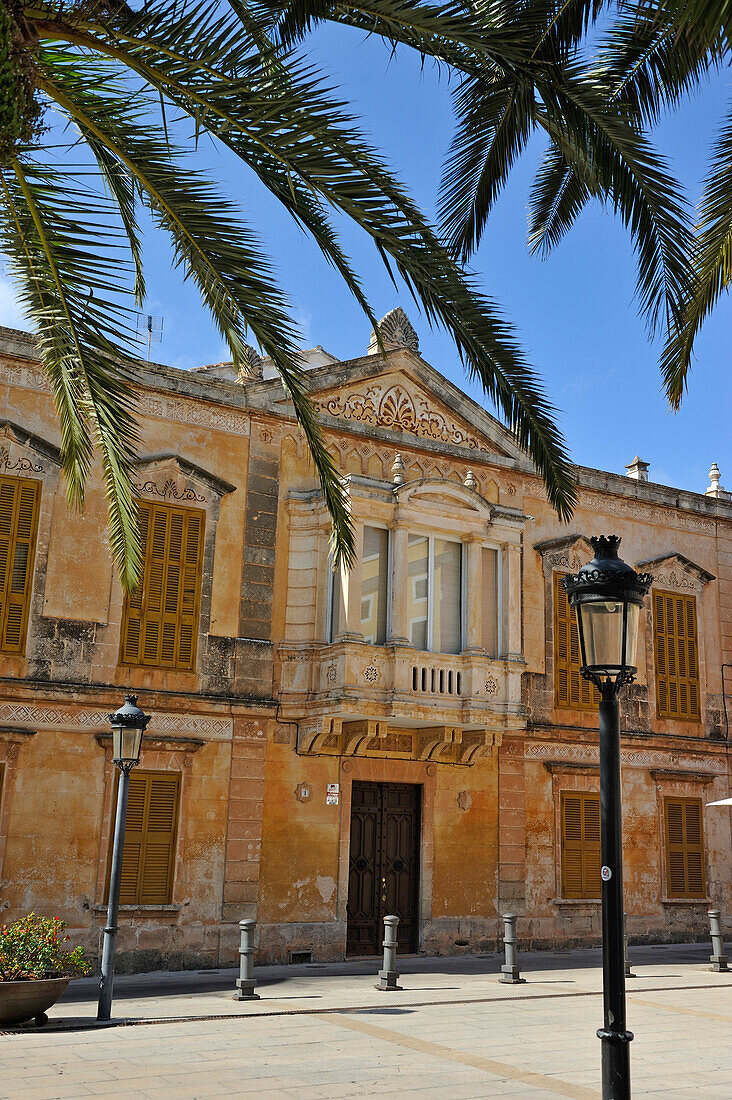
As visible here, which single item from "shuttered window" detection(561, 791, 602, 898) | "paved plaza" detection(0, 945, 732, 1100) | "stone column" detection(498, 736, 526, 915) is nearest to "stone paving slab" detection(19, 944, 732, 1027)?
"paved plaza" detection(0, 945, 732, 1100)

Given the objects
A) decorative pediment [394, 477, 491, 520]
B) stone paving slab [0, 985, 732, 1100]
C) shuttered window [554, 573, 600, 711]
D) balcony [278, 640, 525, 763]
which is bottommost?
stone paving slab [0, 985, 732, 1100]

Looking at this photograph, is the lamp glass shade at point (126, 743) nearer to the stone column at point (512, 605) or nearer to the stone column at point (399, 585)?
the stone column at point (399, 585)

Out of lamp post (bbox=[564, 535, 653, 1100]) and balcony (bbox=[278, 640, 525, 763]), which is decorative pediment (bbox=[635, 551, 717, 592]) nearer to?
balcony (bbox=[278, 640, 525, 763])

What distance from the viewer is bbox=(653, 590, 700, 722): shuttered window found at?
20.9 meters

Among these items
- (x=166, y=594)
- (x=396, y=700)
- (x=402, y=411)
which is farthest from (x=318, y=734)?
(x=402, y=411)

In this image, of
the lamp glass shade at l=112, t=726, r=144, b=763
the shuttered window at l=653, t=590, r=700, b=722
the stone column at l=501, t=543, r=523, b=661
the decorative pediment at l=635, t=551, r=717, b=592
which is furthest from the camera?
the decorative pediment at l=635, t=551, r=717, b=592

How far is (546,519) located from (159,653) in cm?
848

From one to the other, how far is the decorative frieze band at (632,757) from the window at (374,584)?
4343 millimetres

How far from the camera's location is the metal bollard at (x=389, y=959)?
12922 mm

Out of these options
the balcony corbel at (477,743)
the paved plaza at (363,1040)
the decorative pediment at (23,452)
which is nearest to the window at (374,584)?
the balcony corbel at (477,743)

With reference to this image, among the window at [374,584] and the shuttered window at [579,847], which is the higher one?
the window at [374,584]

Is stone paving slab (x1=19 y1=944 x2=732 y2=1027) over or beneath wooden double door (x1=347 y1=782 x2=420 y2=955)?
beneath

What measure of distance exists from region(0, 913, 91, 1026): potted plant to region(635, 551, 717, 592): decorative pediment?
14.2 metres

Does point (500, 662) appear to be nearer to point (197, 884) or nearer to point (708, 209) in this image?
point (197, 884)
